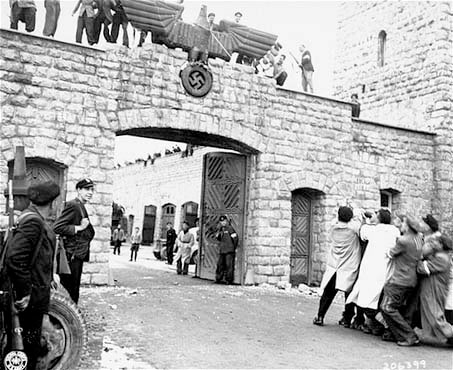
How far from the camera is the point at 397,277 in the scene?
21.0 ft

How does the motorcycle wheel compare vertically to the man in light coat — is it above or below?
below

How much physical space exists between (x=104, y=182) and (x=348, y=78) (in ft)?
33.8

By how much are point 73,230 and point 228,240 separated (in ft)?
18.5

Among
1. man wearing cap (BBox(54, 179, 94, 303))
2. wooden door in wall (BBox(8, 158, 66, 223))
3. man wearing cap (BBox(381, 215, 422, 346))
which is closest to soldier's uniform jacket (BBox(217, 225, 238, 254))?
wooden door in wall (BBox(8, 158, 66, 223))

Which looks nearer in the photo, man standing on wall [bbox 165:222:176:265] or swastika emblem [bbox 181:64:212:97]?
swastika emblem [bbox 181:64:212:97]

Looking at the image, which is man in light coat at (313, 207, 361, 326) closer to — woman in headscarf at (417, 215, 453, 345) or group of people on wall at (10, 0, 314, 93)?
woman in headscarf at (417, 215, 453, 345)

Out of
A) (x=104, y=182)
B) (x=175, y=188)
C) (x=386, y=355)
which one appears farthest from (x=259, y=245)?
(x=175, y=188)

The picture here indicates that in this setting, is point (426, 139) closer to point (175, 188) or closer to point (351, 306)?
point (351, 306)

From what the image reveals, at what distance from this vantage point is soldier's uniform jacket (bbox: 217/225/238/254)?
1128 centimetres

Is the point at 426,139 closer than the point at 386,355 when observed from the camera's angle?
No

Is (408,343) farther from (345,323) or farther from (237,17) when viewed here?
(237,17)

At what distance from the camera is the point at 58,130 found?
31.0 ft

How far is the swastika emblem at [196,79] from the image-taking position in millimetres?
10664

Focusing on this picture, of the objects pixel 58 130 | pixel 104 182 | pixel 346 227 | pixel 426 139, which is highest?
pixel 426 139
